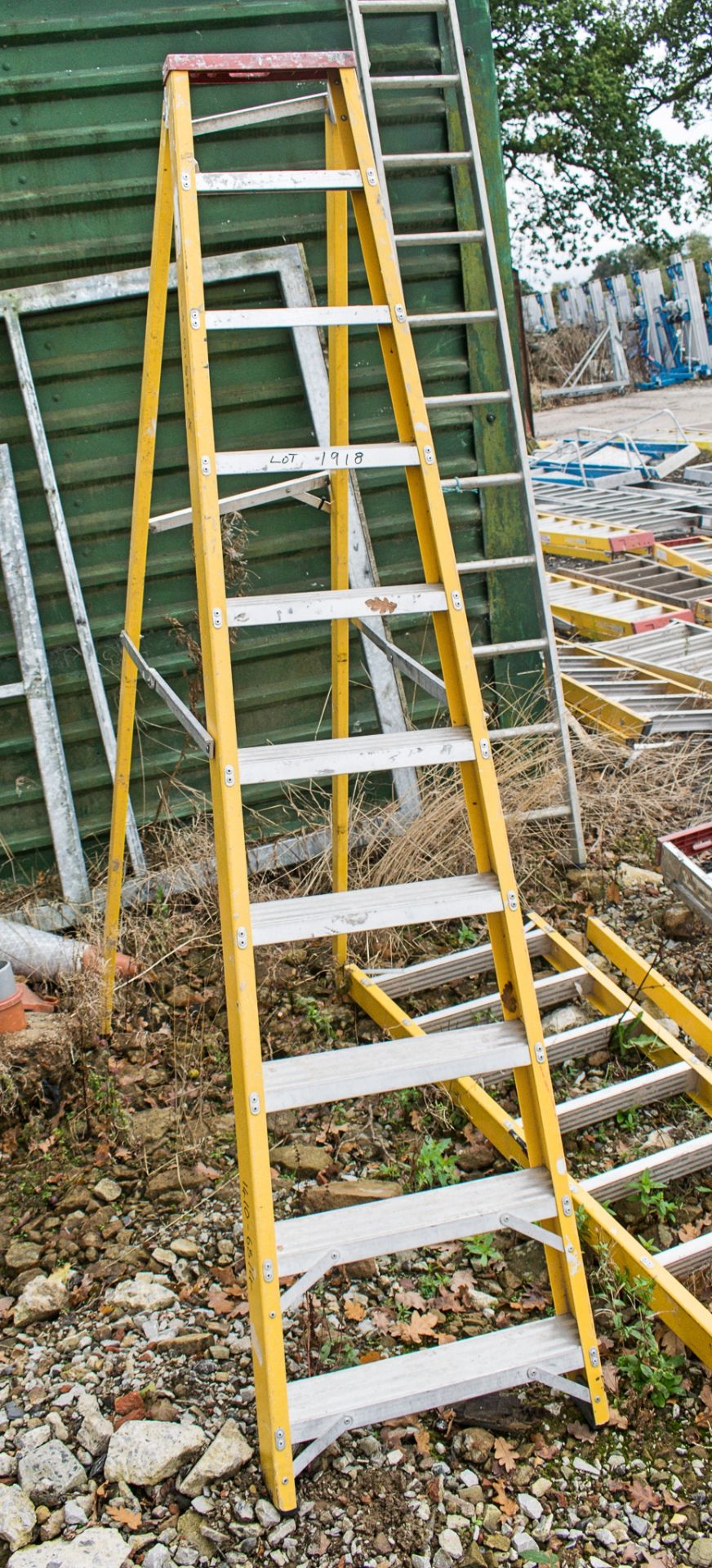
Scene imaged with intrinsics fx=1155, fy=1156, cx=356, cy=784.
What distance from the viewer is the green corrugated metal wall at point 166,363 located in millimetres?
4434

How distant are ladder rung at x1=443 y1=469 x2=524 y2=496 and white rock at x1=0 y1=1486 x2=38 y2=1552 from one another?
3.71 m

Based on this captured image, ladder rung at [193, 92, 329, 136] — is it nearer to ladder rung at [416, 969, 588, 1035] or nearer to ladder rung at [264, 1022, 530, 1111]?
ladder rung at [264, 1022, 530, 1111]

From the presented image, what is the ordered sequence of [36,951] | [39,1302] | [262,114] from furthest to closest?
[36,951]
[39,1302]
[262,114]

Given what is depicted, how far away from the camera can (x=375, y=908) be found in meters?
2.46

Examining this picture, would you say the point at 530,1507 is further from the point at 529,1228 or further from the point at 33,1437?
the point at 33,1437

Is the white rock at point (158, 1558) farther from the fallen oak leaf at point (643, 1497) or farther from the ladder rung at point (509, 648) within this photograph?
the ladder rung at point (509, 648)

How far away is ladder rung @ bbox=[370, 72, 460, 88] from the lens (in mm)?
4488

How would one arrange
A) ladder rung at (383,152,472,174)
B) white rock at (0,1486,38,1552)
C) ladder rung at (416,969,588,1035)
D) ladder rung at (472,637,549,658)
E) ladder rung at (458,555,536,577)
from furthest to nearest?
ladder rung at (472,637,549,658) < ladder rung at (458,555,536,577) < ladder rung at (383,152,472,174) < ladder rung at (416,969,588,1035) < white rock at (0,1486,38,1552)

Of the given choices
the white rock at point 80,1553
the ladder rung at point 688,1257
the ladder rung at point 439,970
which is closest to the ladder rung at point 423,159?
the ladder rung at point 439,970

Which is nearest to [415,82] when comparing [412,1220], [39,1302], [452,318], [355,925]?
[452,318]

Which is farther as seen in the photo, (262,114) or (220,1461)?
(262,114)

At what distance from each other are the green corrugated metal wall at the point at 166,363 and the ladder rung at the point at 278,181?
2.23 metres

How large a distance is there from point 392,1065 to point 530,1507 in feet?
3.07

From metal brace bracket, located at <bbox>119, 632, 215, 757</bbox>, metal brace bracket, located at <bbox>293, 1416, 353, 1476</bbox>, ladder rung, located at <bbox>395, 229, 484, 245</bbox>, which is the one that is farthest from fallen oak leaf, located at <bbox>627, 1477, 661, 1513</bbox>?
ladder rung, located at <bbox>395, 229, 484, 245</bbox>
